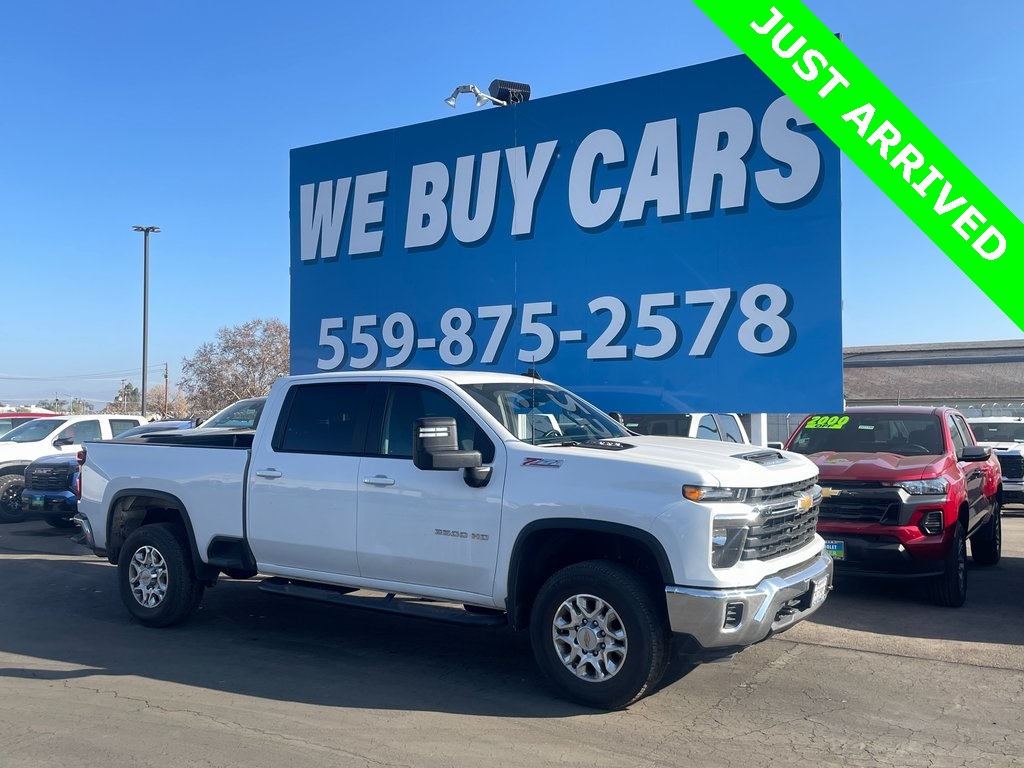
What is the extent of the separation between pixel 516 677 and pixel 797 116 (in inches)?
224

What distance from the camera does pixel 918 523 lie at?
733 cm

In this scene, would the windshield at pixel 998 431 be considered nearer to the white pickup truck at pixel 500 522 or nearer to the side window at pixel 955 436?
the side window at pixel 955 436

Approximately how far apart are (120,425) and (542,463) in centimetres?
1245

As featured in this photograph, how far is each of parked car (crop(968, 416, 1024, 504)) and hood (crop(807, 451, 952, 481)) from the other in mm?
5990

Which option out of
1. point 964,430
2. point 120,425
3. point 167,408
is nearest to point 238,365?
point 167,408

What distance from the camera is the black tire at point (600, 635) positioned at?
192 inches

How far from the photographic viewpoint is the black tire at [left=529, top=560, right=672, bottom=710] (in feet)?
16.0

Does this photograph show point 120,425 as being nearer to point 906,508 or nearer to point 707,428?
point 707,428

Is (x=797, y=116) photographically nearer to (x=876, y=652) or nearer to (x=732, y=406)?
(x=732, y=406)

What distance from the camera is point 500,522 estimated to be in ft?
17.6

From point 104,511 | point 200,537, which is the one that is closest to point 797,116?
point 200,537

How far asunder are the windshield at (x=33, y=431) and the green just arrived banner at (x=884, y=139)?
41.8 ft

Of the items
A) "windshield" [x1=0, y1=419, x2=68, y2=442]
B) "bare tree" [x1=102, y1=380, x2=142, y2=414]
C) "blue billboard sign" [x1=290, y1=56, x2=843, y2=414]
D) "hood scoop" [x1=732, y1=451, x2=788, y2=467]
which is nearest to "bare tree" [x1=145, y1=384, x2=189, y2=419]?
"bare tree" [x1=102, y1=380, x2=142, y2=414]

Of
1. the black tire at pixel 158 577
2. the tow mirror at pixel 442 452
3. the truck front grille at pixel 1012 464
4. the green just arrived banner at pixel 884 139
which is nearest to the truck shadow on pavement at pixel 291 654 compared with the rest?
the black tire at pixel 158 577
